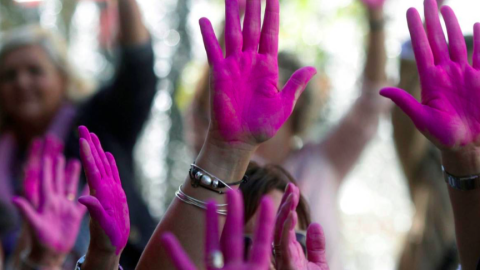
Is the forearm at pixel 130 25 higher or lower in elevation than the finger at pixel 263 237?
higher

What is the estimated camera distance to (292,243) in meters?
1.06

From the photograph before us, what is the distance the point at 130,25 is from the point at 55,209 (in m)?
0.93

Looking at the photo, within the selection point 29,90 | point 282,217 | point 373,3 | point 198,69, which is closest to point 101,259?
point 282,217

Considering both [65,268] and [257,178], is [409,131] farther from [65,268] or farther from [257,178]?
[65,268]

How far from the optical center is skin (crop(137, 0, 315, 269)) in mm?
1139

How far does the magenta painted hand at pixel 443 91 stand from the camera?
3.72 ft

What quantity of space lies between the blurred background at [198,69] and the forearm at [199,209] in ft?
6.88

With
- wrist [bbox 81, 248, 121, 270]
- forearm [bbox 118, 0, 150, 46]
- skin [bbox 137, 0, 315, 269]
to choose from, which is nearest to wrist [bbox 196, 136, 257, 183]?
skin [bbox 137, 0, 315, 269]

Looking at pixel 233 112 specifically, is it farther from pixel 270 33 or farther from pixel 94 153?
pixel 94 153

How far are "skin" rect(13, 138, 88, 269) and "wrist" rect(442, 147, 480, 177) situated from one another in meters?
1.03

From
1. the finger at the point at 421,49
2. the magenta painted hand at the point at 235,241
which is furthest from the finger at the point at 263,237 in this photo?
the finger at the point at 421,49

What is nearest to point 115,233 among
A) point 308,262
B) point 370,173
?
point 308,262

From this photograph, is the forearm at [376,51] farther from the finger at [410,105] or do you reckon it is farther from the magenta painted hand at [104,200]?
the magenta painted hand at [104,200]

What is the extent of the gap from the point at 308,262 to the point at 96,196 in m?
0.41
